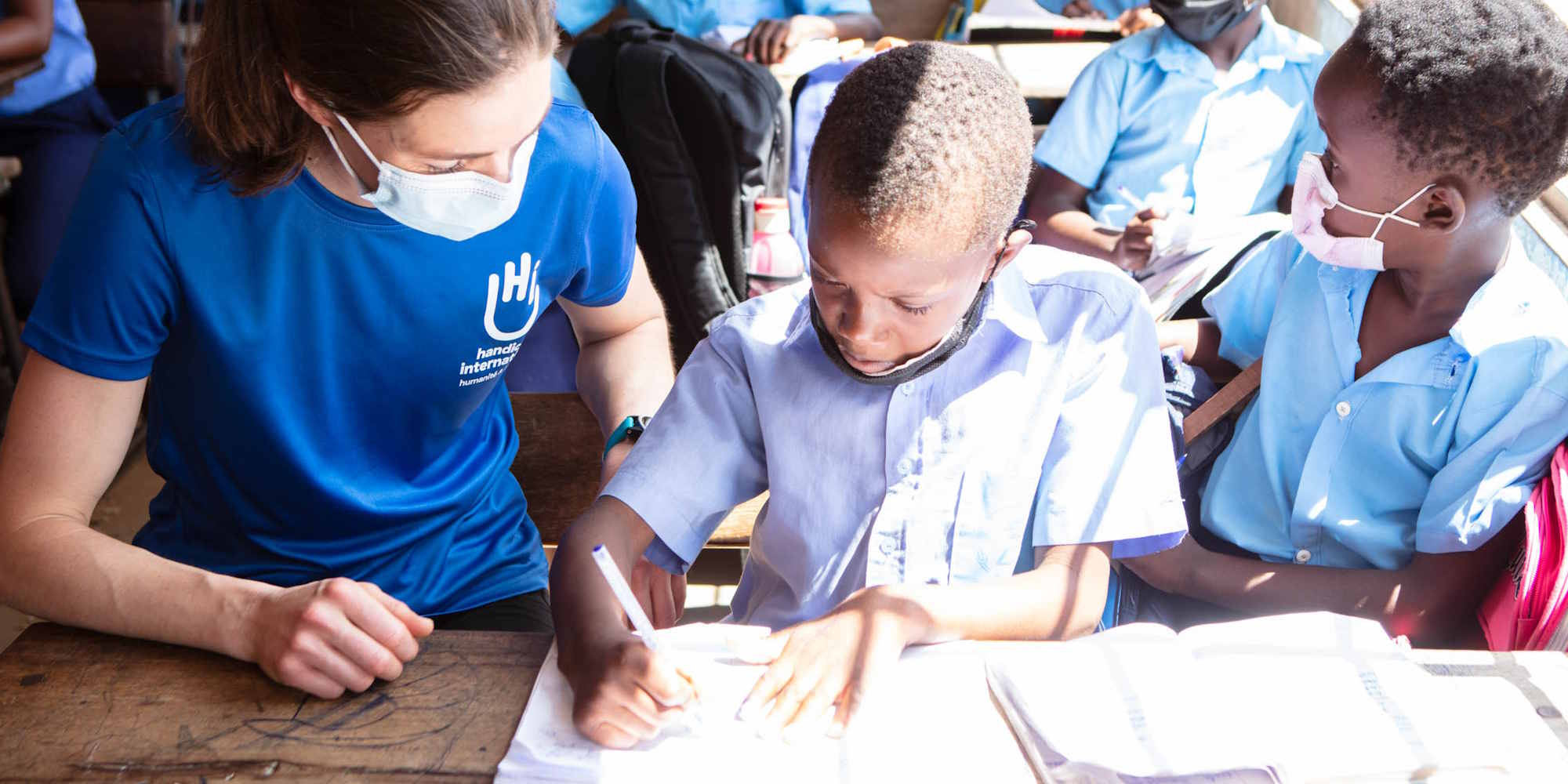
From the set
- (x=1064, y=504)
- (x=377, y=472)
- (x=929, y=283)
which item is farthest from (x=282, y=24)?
(x=1064, y=504)

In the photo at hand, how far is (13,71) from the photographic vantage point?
9.60 feet

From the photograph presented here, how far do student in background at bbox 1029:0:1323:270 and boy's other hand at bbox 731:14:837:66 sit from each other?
2.47 ft

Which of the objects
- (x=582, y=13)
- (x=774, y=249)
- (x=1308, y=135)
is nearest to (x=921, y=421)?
(x=774, y=249)

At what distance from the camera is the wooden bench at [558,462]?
1.88 metres

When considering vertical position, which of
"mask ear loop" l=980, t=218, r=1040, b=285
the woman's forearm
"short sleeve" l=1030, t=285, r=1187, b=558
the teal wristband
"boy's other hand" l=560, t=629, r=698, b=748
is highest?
"mask ear loop" l=980, t=218, r=1040, b=285

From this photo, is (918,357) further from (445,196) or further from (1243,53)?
(1243,53)

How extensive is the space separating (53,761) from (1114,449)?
101 centimetres

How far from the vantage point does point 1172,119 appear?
261 cm

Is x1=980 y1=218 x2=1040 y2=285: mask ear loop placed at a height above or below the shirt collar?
above

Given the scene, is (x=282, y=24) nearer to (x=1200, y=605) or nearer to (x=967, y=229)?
(x=967, y=229)

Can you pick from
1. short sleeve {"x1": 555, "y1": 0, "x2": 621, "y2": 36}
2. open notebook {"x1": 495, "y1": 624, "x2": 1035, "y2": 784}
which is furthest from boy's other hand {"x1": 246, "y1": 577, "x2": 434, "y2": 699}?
short sleeve {"x1": 555, "y1": 0, "x2": 621, "y2": 36}

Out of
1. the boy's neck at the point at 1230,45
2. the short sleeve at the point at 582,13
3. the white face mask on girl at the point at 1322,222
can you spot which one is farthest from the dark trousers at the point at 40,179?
the white face mask on girl at the point at 1322,222

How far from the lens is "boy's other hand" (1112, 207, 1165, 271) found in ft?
7.67

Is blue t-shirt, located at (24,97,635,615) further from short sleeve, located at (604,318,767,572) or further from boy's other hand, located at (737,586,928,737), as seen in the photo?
boy's other hand, located at (737,586,928,737)
